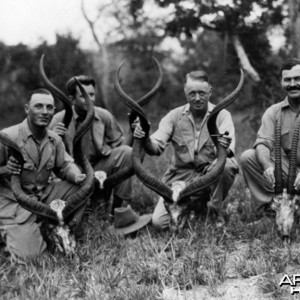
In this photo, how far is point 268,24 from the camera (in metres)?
10.8

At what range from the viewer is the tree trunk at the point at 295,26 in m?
10.1

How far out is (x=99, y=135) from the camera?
6.87 metres

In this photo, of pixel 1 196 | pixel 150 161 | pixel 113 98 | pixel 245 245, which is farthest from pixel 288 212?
pixel 113 98

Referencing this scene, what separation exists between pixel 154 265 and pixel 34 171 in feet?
5.87

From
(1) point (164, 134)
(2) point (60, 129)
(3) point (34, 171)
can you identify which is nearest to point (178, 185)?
(1) point (164, 134)

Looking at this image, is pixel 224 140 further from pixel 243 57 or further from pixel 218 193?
pixel 243 57

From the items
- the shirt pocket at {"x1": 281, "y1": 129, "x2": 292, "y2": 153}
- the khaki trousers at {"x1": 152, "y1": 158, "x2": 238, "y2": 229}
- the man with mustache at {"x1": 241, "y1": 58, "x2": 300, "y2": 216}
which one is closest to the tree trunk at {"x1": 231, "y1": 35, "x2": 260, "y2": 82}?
the man with mustache at {"x1": 241, "y1": 58, "x2": 300, "y2": 216}

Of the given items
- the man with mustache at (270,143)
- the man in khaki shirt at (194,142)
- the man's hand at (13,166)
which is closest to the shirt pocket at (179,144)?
the man in khaki shirt at (194,142)

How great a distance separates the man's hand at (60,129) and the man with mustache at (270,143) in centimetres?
218

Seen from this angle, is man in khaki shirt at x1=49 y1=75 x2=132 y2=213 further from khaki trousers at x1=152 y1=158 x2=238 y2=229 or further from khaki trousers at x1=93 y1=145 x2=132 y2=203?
khaki trousers at x1=152 y1=158 x2=238 y2=229

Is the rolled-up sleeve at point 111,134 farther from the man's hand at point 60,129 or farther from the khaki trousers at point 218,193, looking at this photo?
the khaki trousers at point 218,193

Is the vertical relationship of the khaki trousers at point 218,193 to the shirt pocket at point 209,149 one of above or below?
below

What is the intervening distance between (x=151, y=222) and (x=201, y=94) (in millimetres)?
1570

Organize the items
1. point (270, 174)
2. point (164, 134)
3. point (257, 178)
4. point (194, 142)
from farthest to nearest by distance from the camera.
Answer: point (164, 134) → point (194, 142) → point (257, 178) → point (270, 174)
